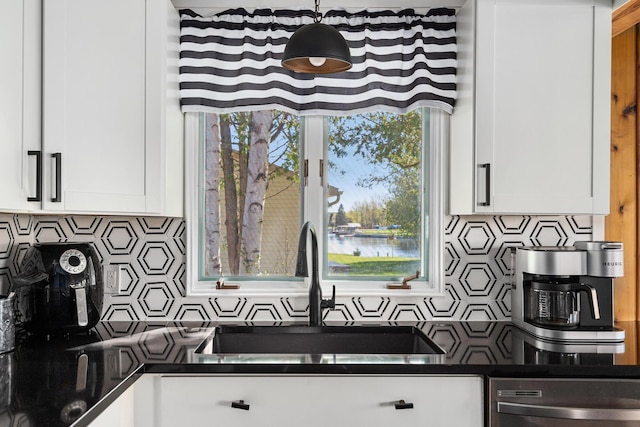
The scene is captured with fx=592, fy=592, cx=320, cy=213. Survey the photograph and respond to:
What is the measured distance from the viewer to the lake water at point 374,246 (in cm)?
257

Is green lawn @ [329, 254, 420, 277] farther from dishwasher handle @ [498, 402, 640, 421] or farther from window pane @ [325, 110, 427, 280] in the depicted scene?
dishwasher handle @ [498, 402, 640, 421]

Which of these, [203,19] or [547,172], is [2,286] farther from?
[547,172]

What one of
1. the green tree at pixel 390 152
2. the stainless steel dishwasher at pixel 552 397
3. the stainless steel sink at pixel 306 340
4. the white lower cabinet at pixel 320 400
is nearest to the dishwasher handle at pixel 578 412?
the stainless steel dishwasher at pixel 552 397

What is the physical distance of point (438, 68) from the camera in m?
2.46

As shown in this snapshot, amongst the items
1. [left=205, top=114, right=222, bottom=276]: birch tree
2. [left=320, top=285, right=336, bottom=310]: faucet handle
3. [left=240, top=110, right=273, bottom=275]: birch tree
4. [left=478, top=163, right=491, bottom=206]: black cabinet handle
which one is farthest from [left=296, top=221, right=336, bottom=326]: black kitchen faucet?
[left=478, top=163, right=491, bottom=206]: black cabinet handle

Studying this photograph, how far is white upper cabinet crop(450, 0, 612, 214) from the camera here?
2.16 m

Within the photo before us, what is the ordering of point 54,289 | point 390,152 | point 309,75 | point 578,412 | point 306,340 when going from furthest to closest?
point 390,152 < point 309,75 < point 306,340 < point 54,289 < point 578,412

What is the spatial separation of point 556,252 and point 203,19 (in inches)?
66.1

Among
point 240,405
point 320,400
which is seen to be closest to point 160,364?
point 240,405

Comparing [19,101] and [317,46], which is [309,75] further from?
[19,101]

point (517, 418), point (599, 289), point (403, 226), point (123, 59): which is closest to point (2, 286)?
point (123, 59)

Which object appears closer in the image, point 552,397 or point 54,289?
point 552,397

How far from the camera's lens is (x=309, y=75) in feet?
8.10

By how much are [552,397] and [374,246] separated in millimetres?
1025
